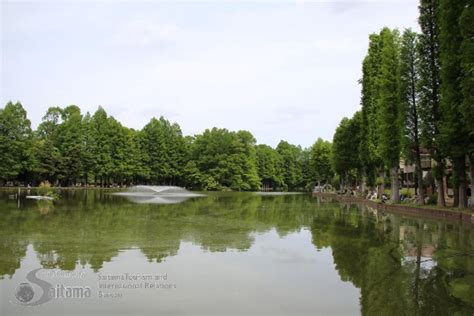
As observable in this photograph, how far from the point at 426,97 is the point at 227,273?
21.7 meters

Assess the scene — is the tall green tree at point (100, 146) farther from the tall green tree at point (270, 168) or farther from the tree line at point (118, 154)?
the tall green tree at point (270, 168)

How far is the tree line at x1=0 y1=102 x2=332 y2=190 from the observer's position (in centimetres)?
6712

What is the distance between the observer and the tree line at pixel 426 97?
2095cm

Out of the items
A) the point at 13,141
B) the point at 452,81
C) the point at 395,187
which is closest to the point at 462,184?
the point at 452,81

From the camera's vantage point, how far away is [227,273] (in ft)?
29.2

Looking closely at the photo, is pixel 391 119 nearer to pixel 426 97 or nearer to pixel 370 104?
pixel 426 97

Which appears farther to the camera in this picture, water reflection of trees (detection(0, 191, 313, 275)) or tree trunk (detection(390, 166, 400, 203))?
tree trunk (detection(390, 166, 400, 203))

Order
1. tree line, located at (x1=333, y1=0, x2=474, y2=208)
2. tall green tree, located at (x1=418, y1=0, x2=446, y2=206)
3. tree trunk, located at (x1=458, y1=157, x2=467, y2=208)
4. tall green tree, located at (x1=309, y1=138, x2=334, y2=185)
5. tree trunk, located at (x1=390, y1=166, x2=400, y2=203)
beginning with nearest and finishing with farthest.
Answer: tree line, located at (x1=333, y1=0, x2=474, y2=208)
tree trunk, located at (x1=458, y1=157, x2=467, y2=208)
tall green tree, located at (x1=418, y1=0, x2=446, y2=206)
tree trunk, located at (x1=390, y1=166, x2=400, y2=203)
tall green tree, located at (x1=309, y1=138, x2=334, y2=185)

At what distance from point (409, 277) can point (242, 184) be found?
78.2 meters

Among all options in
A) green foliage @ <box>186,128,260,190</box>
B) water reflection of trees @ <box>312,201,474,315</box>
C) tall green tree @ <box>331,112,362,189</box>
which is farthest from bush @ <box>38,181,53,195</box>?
water reflection of trees @ <box>312,201,474,315</box>

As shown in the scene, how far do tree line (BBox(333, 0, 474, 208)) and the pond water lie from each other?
7.76 meters

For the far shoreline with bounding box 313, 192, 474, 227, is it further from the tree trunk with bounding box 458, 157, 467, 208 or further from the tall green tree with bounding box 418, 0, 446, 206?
the tall green tree with bounding box 418, 0, 446, 206

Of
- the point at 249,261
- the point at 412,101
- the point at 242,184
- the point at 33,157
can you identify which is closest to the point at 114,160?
the point at 33,157

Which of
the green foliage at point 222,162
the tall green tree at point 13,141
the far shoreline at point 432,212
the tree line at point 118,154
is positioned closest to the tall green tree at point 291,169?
the tree line at point 118,154
